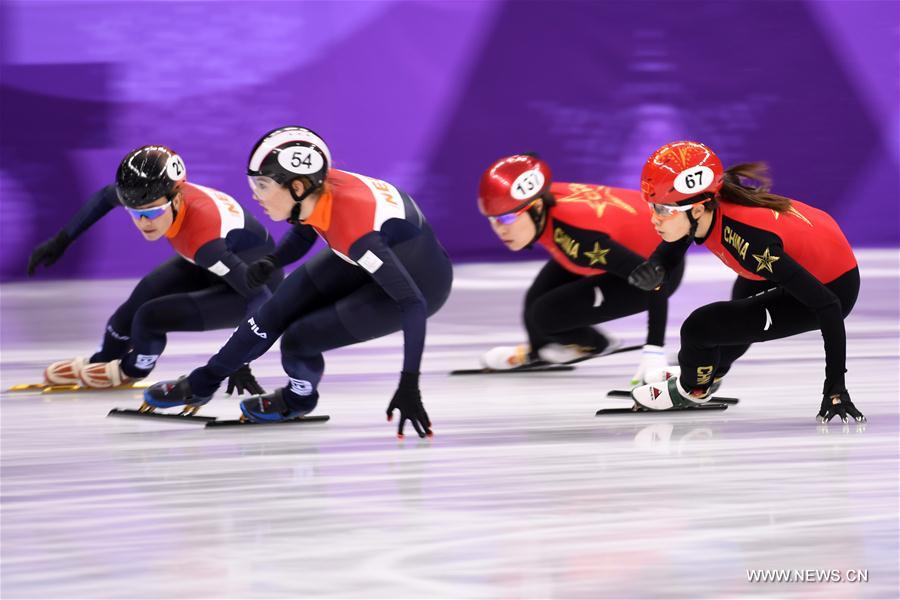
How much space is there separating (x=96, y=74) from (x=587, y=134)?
4.14 metres

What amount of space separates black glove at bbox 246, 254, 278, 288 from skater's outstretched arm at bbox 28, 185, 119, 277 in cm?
89

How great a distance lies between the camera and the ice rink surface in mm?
3023

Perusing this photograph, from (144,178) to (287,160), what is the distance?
1045 millimetres

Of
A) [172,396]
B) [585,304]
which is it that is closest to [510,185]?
[585,304]

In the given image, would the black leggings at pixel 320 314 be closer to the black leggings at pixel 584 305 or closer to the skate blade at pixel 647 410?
the skate blade at pixel 647 410

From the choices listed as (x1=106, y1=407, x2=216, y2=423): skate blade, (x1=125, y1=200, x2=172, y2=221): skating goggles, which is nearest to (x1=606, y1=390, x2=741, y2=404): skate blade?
(x1=106, y1=407, x2=216, y2=423): skate blade

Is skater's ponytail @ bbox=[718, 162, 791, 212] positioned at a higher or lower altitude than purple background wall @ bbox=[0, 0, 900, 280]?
higher

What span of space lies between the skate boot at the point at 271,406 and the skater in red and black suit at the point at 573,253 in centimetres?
118

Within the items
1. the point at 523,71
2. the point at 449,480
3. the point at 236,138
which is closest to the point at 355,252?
the point at 449,480

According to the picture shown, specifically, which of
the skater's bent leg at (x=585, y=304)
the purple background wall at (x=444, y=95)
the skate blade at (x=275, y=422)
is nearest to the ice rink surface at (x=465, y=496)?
the skate blade at (x=275, y=422)

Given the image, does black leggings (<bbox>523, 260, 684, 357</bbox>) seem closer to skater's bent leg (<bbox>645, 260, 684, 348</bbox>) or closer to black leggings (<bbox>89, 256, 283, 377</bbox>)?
skater's bent leg (<bbox>645, 260, 684, 348</bbox>)

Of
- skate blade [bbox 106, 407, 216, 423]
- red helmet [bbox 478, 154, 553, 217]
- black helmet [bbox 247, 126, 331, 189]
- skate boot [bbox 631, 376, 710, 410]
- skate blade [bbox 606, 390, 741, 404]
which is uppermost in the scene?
black helmet [bbox 247, 126, 331, 189]

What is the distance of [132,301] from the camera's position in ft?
19.2

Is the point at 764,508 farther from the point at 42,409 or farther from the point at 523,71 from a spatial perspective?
the point at 523,71
